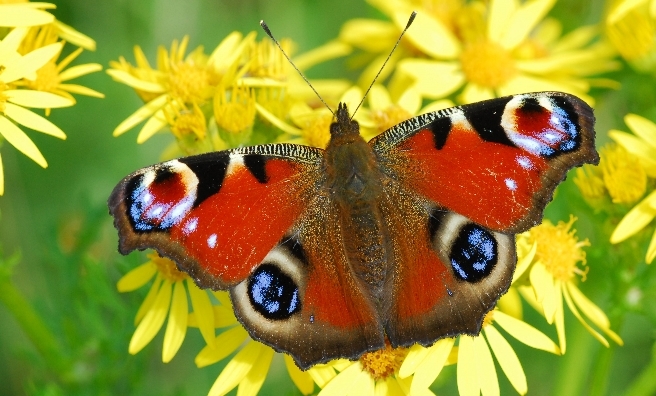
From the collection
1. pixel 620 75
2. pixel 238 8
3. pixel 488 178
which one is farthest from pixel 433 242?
pixel 238 8

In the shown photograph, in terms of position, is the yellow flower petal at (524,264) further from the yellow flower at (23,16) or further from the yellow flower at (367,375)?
the yellow flower at (23,16)

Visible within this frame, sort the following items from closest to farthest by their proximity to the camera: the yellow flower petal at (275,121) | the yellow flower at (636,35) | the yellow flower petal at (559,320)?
the yellow flower petal at (559,320) → the yellow flower petal at (275,121) → the yellow flower at (636,35)

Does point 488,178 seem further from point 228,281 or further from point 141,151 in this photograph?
point 141,151

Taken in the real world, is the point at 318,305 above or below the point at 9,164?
above

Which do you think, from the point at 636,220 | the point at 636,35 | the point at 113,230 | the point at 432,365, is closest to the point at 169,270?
the point at 432,365

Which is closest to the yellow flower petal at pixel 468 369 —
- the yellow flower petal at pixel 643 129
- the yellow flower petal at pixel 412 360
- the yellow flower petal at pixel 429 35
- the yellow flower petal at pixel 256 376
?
the yellow flower petal at pixel 412 360
